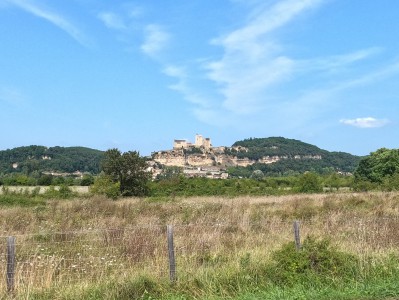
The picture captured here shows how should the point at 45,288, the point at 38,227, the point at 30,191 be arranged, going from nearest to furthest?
the point at 45,288
the point at 38,227
the point at 30,191

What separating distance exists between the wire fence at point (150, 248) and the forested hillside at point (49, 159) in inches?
4916

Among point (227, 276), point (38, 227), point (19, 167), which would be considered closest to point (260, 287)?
point (227, 276)

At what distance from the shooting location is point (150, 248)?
35.1ft

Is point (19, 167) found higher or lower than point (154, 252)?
higher

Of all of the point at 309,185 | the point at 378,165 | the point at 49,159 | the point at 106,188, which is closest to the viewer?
the point at 106,188

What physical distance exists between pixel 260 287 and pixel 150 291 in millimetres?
2080

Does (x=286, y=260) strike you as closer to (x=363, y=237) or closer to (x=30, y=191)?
(x=363, y=237)

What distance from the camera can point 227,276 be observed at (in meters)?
8.77

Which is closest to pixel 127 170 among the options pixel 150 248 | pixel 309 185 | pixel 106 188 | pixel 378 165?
pixel 106 188

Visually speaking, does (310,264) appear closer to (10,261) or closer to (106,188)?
(10,261)

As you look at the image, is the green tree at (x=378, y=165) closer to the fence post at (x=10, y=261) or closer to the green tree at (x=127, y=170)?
the green tree at (x=127, y=170)

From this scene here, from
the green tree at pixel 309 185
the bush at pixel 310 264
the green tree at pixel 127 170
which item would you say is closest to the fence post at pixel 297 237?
the bush at pixel 310 264

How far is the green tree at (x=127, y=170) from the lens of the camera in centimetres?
4534

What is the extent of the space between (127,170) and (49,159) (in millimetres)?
109057
